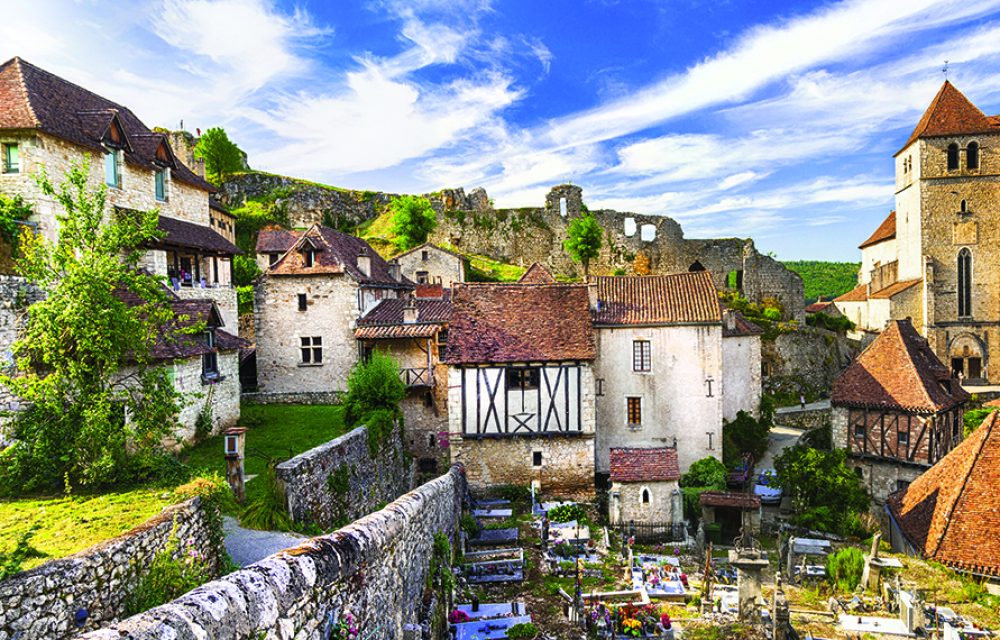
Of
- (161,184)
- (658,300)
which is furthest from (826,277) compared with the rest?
(161,184)

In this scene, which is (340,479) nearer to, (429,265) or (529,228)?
(429,265)

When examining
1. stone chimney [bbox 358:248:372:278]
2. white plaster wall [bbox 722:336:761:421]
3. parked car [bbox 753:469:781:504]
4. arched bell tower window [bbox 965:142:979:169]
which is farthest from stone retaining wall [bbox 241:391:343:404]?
arched bell tower window [bbox 965:142:979:169]

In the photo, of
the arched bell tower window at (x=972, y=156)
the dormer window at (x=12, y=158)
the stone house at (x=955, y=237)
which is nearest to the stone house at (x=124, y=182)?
the dormer window at (x=12, y=158)

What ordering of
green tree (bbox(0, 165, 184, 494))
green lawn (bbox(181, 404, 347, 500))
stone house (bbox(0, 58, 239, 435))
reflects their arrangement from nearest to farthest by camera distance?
green tree (bbox(0, 165, 184, 494)) < green lawn (bbox(181, 404, 347, 500)) < stone house (bbox(0, 58, 239, 435))

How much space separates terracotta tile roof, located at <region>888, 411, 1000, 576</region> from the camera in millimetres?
13102

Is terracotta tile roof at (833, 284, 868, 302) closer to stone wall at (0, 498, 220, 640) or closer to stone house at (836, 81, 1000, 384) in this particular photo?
stone house at (836, 81, 1000, 384)

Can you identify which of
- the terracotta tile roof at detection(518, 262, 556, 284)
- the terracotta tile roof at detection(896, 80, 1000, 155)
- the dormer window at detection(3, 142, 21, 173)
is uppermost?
the terracotta tile roof at detection(896, 80, 1000, 155)

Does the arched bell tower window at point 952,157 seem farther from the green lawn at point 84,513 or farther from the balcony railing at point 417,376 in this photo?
the green lawn at point 84,513

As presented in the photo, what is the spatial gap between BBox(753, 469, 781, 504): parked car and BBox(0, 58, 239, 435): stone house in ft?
60.0

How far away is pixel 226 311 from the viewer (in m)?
22.2

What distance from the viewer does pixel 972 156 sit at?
36.4 meters

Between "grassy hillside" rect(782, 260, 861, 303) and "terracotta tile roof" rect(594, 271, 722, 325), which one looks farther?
"grassy hillside" rect(782, 260, 861, 303)

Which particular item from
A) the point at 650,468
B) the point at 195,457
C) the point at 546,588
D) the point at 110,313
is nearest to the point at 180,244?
Answer: the point at 195,457

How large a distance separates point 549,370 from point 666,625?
9986 mm
